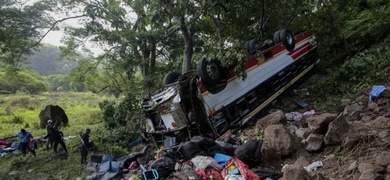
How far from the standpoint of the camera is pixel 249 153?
4688mm

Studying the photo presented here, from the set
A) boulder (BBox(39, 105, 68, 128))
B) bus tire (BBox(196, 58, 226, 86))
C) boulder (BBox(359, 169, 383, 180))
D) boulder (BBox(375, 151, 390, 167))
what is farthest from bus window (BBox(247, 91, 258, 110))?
boulder (BBox(39, 105, 68, 128))

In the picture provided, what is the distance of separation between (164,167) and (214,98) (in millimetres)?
1926

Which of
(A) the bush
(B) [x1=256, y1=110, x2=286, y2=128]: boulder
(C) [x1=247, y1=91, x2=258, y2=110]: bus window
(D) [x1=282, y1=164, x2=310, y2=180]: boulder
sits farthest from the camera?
(A) the bush

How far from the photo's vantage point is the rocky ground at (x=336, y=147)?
346 cm

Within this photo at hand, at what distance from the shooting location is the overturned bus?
19.8ft

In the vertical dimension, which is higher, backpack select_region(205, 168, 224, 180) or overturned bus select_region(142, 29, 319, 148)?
overturned bus select_region(142, 29, 319, 148)

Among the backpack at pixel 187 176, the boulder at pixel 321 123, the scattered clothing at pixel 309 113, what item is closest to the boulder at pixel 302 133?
the boulder at pixel 321 123

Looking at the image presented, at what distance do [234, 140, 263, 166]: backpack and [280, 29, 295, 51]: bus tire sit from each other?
399cm

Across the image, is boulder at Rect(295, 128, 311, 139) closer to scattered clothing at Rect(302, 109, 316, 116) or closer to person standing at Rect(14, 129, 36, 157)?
scattered clothing at Rect(302, 109, 316, 116)

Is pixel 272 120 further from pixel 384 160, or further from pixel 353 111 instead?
pixel 384 160

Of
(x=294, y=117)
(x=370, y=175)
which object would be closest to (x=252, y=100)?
(x=294, y=117)

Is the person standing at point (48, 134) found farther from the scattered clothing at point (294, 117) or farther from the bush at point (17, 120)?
the bush at point (17, 120)

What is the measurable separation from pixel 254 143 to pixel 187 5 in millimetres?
2558

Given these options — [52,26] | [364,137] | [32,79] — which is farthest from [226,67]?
[32,79]
